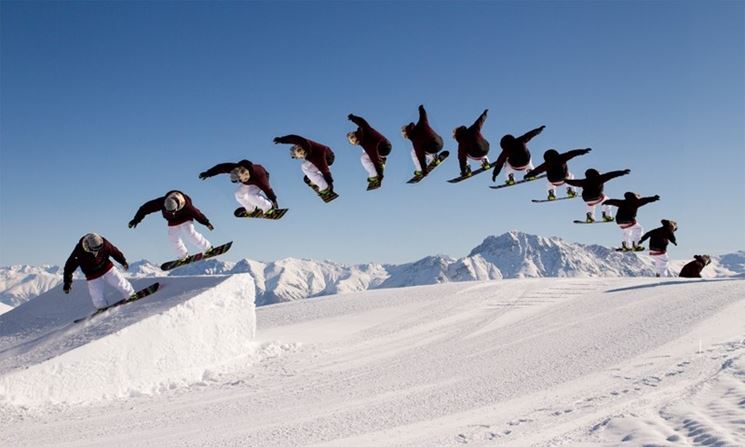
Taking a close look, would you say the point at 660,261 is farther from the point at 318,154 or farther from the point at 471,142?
the point at 318,154

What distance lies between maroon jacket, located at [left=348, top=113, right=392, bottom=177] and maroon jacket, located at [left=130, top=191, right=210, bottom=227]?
429cm

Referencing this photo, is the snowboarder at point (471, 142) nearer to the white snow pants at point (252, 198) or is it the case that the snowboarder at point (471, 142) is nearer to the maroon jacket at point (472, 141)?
the maroon jacket at point (472, 141)

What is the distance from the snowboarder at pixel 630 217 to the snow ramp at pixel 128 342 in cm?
1226

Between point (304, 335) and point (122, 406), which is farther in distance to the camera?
point (304, 335)

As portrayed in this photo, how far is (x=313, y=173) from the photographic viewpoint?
12867 millimetres

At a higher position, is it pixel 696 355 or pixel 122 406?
pixel 122 406

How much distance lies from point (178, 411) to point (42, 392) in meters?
2.94

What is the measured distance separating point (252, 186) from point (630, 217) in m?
12.5

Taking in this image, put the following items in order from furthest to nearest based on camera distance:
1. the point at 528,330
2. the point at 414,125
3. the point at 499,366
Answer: the point at 528,330 → the point at 414,125 → the point at 499,366

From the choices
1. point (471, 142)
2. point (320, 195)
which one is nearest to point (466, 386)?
point (320, 195)

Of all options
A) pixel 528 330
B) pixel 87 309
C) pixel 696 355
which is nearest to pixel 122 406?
pixel 87 309

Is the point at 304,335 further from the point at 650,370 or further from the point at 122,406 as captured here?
the point at 650,370

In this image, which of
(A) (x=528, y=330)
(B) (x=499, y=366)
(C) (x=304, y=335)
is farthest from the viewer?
(C) (x=304, y=335)

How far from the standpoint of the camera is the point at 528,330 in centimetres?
1481
